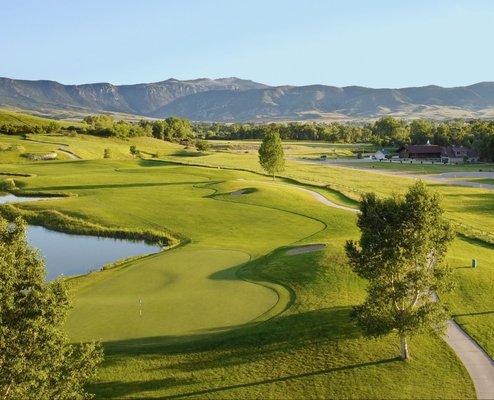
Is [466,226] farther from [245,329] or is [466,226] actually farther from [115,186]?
[115,186]

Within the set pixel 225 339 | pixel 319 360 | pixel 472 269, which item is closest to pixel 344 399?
pixel 319 360

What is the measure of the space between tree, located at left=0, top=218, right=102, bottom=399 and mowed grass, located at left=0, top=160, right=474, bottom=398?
17.9 ft

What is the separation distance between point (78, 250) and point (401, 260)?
3789cm

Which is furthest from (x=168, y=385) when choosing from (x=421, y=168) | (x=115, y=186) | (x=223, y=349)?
(x=421, y=168)

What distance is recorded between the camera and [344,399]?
23.5 meters

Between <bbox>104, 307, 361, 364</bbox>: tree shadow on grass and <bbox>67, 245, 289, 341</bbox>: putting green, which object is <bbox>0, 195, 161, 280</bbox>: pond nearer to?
<bbox>67, 245, 289, 341</bbox>: putting green

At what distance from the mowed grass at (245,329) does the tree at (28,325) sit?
5.45 m

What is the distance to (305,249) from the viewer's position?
145 feet

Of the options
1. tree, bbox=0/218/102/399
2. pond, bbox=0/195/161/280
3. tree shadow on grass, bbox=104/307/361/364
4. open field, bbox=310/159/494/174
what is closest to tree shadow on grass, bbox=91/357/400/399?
tree shadow on grass, bbox=104/307/361/364

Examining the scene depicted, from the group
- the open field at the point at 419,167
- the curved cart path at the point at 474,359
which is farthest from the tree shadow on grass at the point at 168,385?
the open field at the point at 419,167

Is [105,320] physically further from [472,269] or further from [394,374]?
[472,269]

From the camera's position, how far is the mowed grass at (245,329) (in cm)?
2472

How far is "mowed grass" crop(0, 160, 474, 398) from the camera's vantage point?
24719mm

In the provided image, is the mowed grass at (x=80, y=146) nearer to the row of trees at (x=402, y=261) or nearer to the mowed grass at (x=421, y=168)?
the mowed grass at (x=421, y=168)
